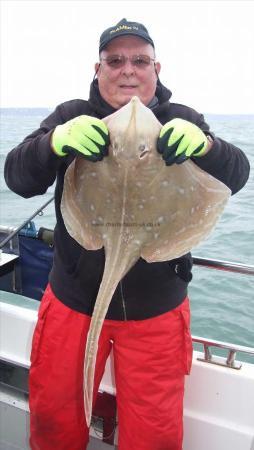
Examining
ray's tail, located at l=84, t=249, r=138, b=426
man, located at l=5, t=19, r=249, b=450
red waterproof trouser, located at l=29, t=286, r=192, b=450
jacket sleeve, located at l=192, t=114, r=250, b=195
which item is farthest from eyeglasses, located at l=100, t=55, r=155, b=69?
red waterproof trouser, located at l=29, t=286, r=192, b=450

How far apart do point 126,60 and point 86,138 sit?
2.51 ft

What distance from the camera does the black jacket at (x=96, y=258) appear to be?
223cm

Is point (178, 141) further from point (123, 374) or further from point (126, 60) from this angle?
point (123, 374)

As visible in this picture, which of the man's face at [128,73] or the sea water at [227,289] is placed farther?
the sea water at [227,289]

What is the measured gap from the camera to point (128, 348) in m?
2.40

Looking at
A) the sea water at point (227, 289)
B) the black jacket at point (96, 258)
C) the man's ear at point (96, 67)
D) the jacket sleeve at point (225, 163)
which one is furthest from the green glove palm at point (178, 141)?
the sea water at point (227, 289)

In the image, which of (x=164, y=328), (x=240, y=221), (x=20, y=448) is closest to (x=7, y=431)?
(x=20, y=448)

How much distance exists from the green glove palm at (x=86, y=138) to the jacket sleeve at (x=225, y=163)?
0.51 metres

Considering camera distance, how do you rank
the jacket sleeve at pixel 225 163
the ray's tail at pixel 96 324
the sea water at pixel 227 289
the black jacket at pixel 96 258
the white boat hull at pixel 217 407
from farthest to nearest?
the sea water at pixel 227 289 → the white boat hull at pixel 217 407 → the black jacket at pixel 96 258 → the jacket sleeve at pixel 225 163 → the ray's tail at pixel 96 324

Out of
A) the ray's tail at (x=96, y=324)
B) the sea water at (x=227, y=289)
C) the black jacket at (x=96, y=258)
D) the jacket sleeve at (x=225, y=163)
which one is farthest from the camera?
the sea water at (x=227, y=289)

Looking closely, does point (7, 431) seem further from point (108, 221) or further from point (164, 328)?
point (108, 221)

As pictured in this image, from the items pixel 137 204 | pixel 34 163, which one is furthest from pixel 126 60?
pixel 137 204

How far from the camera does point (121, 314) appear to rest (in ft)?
7.81

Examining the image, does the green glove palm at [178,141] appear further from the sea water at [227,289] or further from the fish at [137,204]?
the sea water at [227,289]
